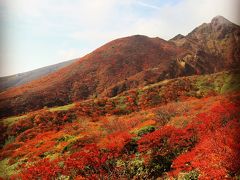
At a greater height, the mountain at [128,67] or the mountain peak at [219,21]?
the mountain peak at [219,21]

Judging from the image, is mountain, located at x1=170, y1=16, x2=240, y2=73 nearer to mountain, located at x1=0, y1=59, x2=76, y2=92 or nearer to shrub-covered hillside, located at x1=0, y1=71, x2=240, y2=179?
shrub-covered hillside, located at x1=0, y1=71, x2=240, y2=179

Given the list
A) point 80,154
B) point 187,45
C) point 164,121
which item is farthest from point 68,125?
point 187,45

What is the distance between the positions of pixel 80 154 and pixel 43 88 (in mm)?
40359

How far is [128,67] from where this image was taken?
211ft

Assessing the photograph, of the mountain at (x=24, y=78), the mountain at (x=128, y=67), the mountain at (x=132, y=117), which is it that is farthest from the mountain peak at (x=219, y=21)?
the mountain at (x=24, y=78)

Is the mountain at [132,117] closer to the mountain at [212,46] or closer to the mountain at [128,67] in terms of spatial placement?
the mountain at [128,67]

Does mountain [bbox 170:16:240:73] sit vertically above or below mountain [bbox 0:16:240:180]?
above

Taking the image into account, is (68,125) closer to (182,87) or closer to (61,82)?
(182,87)

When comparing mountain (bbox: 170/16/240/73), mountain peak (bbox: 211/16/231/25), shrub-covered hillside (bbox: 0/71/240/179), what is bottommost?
shrub-covered hillside (bbox: 0/71/240/179)

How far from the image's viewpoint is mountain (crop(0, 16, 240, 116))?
168 ft

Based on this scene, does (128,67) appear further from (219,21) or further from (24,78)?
(24,78)

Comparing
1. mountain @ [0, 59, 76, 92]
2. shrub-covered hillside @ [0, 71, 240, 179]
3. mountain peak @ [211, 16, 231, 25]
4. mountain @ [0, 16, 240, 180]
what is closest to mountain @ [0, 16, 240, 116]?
mountain peak @ [211, 16, 231, 25]

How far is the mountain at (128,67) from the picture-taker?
168ft

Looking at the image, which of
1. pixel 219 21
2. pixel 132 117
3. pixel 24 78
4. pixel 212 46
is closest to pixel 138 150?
pixel 132 117
